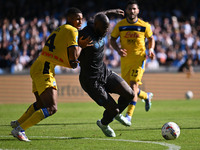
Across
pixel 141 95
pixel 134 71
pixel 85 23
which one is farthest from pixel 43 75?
pixel 85 23

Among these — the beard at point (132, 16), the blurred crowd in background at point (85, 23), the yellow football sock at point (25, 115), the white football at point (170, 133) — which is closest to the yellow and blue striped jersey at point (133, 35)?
the beard at point (132, 16)

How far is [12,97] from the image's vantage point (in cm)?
2019

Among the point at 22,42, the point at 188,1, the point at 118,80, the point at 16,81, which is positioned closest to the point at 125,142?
the point at 118,80

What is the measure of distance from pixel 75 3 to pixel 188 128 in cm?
1874

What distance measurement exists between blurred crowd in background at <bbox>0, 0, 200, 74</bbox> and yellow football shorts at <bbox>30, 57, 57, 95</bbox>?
43.0ft

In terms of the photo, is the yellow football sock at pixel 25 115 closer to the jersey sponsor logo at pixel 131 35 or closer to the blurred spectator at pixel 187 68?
the jersey sponsor logo at pixel 131 35

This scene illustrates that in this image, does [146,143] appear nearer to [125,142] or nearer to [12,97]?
[125,142]

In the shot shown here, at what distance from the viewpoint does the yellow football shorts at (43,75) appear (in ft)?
24.1

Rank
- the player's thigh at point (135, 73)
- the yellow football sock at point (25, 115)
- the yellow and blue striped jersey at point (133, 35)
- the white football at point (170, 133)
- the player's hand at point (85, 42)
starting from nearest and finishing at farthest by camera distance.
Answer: the white football at point (170, 133)
the player's hand at point (85, 42)
the yellow football sock at point (25, 115)
the player's thigh at point (135, 73)
the yellow and blue striped jersey at point (133, 35)

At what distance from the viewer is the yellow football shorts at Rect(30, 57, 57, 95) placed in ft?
24.1

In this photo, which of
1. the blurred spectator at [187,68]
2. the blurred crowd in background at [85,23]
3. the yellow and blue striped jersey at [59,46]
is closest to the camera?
the yellow and blue striped jersey at [59,46]

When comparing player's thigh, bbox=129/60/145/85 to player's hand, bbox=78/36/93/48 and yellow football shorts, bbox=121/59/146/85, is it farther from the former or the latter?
player's hand, bbox=78/36/93/48

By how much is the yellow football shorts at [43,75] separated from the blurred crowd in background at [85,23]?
13099mm

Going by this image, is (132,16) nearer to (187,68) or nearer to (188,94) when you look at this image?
(188,94)
